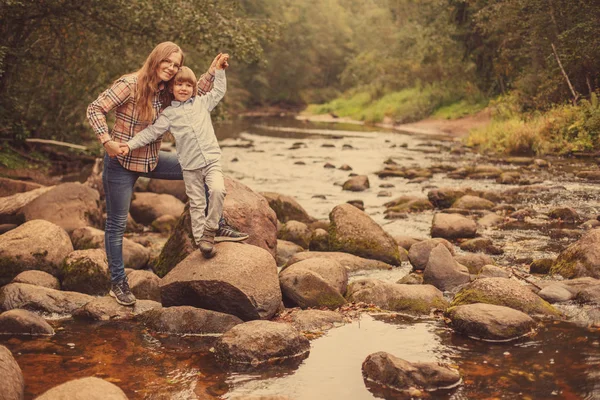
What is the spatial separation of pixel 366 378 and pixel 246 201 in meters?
3.44

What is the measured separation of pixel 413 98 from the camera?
43.5 metres

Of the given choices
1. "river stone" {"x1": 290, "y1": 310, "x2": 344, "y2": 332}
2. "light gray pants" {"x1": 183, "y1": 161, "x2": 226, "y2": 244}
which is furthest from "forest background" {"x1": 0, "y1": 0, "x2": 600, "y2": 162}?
"river stone" {"x1": 290, "y1": 310, "x2": 344, "y2": 332}

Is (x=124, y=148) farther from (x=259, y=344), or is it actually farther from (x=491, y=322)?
(x=491, y=322)

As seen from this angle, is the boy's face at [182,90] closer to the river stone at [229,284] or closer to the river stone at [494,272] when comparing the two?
the river stone at [229,284]

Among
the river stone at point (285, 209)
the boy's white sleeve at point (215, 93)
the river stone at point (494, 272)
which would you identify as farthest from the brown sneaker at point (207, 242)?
the river stone at point (285, 209)

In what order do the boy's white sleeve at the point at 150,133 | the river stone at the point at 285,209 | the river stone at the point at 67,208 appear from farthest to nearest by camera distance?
the river stone at the point at 285,209 < the river stone at the point at 67,208 < the boy's white sleeve at the point at 150,133

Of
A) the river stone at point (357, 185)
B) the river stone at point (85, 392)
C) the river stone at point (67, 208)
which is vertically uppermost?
the river stone at point (67, 208)

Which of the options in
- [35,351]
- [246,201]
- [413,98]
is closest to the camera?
[35,351]

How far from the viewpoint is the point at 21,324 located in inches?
267

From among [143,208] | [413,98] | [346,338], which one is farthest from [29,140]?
[413,98]

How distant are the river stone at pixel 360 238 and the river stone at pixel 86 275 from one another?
3501 millimetres

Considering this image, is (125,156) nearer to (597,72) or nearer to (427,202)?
(427,202)

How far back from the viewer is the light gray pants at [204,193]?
659 cm

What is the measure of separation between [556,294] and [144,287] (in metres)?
4.80
